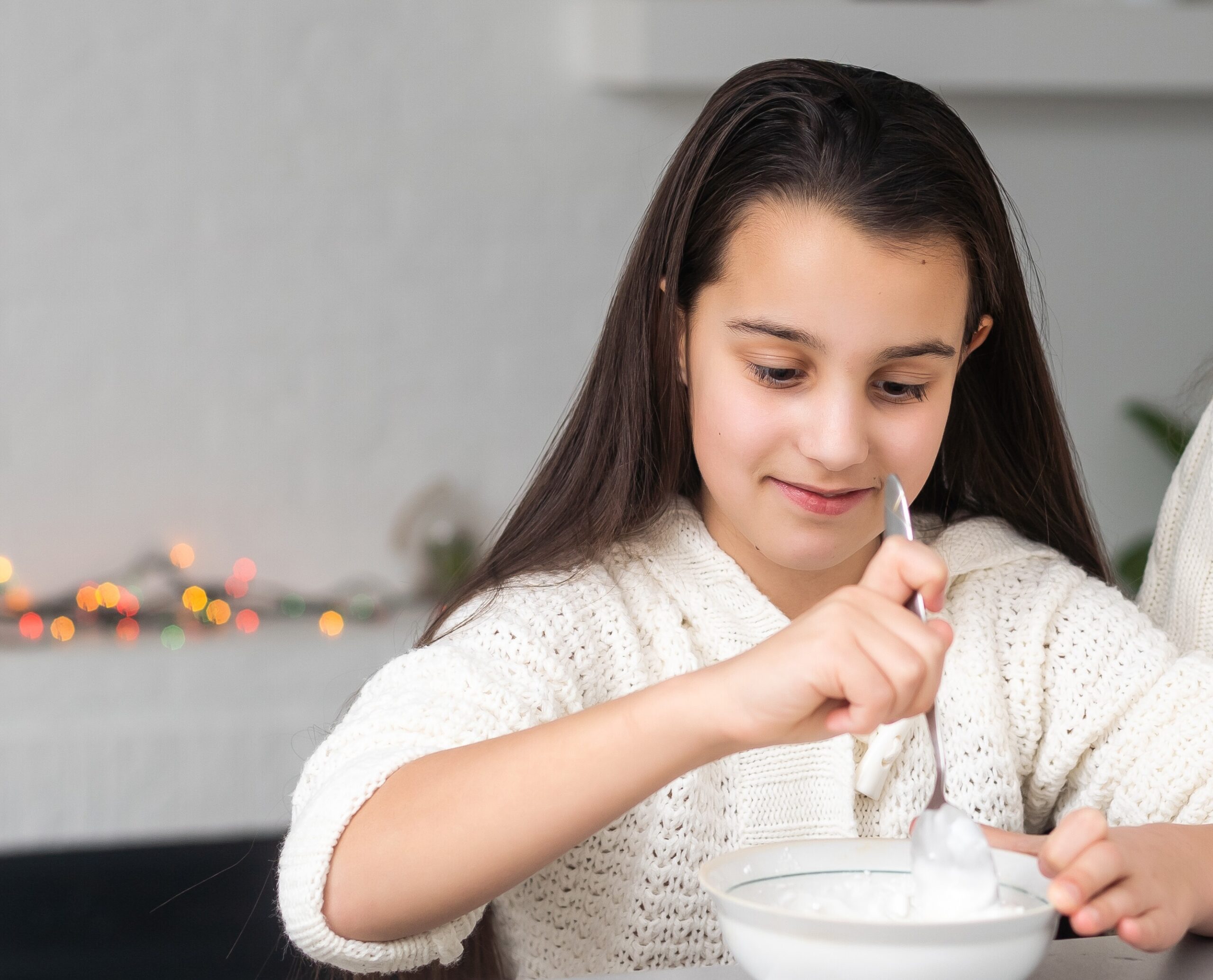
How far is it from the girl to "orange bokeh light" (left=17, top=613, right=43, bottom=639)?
1894 mm

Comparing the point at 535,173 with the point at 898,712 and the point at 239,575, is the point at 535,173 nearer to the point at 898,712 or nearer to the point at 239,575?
the point at 239,575

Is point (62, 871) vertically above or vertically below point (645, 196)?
below

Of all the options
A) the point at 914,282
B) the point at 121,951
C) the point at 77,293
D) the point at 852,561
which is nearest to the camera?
the point at 914,282

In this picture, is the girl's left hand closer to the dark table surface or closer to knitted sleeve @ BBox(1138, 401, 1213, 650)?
the dark table surface

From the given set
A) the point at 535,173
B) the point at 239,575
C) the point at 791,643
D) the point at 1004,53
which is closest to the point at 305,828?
the point at 791,643

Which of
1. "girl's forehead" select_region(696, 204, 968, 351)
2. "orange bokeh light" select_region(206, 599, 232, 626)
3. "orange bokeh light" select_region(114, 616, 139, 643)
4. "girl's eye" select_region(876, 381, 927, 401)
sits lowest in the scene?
"orange bokeh light" select_region(206, 599, 232, 626)

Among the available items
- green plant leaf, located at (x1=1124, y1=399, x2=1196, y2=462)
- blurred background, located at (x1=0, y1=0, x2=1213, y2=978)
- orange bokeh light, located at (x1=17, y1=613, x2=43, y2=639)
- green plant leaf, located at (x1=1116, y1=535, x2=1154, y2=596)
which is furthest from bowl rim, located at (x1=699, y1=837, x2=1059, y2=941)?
green plant leaf, located at (x1=1124, y1=399, x2=1196, y2=462)

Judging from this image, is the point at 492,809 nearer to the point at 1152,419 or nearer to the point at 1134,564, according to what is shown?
the point at 1134,564

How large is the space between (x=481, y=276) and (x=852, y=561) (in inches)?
82.4

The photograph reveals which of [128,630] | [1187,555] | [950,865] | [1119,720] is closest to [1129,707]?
[1119,720]

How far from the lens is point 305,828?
0.79 m

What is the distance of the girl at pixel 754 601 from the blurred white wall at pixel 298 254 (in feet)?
6.35

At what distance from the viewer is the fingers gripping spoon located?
0.62m

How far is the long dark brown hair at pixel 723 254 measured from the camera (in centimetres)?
100
